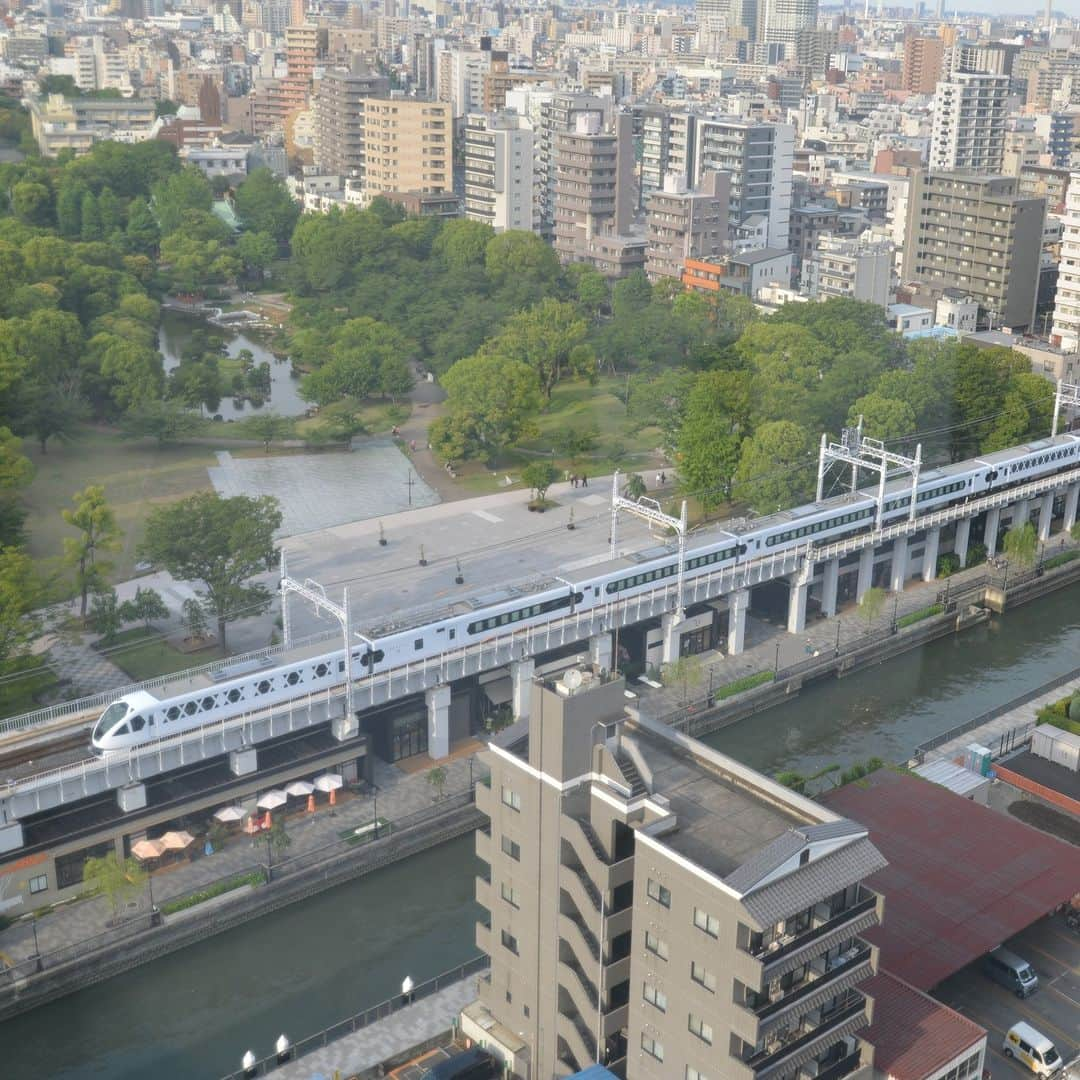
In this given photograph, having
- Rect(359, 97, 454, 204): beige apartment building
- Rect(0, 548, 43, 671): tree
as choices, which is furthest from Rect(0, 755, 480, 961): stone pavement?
Rect(359, 97, 454, 204): beige apartment building

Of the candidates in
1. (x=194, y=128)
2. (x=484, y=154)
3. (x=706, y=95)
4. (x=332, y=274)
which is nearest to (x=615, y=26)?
(x=706, y=95)

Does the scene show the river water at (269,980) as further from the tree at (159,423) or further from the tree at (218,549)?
the tree at (159,423)

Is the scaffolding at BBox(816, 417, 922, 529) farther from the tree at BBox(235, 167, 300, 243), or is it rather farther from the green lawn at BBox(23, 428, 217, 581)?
the tree at BBox(235, 167, 300, 243)

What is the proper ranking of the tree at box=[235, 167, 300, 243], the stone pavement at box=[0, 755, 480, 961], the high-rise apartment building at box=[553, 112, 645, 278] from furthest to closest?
the tree at box=[235, 167, 300, 243] → the high-rise apartment building at box=[553, 112, 645, 278] → the stone pavement at box=[0, 755, 480, 961]

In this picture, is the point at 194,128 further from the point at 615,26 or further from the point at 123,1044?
the point at 615,26

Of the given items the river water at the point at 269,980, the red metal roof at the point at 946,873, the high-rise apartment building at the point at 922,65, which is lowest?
the river water at the point at 269,980

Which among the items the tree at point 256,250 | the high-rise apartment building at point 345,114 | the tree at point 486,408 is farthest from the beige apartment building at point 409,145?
the tree at point 486,408

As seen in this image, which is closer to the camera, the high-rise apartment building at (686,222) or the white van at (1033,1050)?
the white van at (1033,1050)
